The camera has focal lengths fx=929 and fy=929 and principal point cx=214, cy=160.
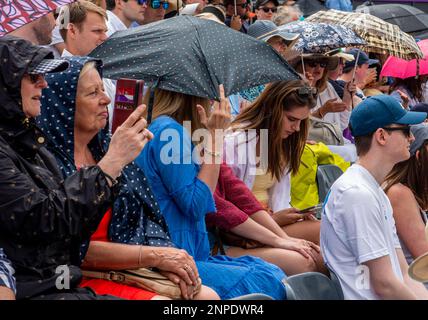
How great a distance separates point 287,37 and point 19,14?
3.59 m

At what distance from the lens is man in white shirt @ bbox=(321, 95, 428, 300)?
15.7 feet

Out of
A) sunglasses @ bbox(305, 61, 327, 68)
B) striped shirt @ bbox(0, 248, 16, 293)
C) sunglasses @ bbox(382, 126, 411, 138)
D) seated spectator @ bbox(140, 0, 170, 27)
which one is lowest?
sunglasses @ bbox(305, 61, 327, 68)

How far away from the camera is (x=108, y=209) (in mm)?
4406

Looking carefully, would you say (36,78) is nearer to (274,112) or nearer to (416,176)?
(274,112)

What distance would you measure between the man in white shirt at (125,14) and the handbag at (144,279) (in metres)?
3.37

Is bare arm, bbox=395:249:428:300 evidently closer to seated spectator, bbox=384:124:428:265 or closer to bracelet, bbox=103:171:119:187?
seated spectator, bbox=384:124:428:265

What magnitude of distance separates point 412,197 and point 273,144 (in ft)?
3.65

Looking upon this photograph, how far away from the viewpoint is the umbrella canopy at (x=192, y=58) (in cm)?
Answer: 518

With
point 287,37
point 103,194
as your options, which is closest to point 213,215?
point 103,194

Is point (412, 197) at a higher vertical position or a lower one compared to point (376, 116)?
lower

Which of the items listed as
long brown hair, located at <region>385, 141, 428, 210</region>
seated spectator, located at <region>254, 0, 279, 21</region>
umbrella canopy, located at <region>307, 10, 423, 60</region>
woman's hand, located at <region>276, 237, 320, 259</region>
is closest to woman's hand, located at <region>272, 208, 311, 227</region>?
woman's hand, located at <region>276, 237, 320, 259</region>

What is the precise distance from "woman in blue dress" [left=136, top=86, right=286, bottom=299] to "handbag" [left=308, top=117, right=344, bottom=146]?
2562 millimetres

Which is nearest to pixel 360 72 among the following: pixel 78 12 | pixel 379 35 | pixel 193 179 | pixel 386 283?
pixel 379 35

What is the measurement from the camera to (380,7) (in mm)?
12953
